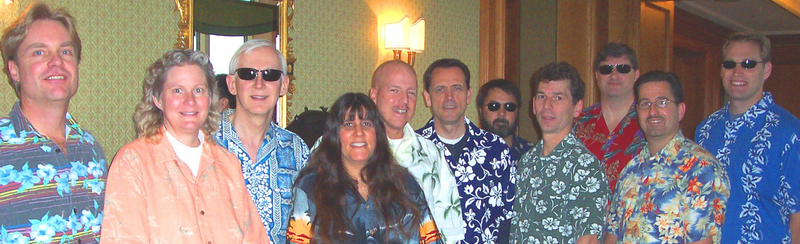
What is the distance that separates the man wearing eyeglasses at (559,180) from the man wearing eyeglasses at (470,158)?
3.2 inches

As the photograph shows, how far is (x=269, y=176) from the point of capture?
2570mm

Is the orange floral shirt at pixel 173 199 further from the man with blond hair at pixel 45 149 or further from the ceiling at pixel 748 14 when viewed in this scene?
the ceiling at pixel 748 14

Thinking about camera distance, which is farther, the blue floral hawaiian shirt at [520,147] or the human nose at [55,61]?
the blue floral hawaiian shirt at [520,147]

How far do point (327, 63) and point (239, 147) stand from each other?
8.28 ft

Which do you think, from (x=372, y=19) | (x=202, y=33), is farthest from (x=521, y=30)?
(x=202, y=33)

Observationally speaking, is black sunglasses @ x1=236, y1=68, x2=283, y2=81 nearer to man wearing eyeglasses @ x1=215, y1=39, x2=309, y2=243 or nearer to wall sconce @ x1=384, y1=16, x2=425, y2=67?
man wearing eyeglasses @ x1=215, y1=39, x2=309, y2=243

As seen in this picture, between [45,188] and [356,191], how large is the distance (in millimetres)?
1010

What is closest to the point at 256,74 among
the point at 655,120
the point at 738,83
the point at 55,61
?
the point at 55,61

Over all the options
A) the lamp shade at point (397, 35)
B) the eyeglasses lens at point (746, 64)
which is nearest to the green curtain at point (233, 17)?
the lamp shade at point (397, 35)

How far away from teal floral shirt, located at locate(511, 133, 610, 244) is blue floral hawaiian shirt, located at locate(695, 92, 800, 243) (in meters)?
0.70

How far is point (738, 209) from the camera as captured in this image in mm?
2955

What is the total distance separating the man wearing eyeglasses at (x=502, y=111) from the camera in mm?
3822

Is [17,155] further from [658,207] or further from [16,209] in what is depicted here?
[658,207]

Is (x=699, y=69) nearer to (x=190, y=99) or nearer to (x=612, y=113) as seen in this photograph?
(x=612, y=113)
